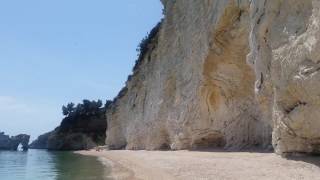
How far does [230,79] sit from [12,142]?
90353 millimetres

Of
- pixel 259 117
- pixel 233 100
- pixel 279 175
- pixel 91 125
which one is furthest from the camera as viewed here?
pixel 91 125

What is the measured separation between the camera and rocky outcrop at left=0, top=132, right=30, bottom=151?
335ft

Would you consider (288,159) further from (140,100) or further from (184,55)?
(140,100)

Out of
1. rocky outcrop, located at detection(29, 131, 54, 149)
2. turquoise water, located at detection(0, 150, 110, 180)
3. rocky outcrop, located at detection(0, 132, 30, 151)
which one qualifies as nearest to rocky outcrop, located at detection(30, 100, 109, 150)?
rocky outcrop, located at detection(0, 132, 30, 151)

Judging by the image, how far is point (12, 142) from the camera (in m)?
103

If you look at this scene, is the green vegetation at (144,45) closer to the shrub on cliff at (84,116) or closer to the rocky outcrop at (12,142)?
the shrub on cliff at (84,116)

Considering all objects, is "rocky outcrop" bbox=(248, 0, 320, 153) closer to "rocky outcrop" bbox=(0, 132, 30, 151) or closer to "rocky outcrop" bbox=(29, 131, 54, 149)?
"rocky outcrop" bbox=(0, 132, 30, 151)

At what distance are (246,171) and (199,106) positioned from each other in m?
13.2

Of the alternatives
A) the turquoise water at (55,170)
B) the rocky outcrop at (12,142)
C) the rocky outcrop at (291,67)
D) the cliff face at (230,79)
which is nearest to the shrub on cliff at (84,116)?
the rocky outcrop at (12,142)

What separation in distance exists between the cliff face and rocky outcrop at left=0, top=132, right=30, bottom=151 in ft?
210

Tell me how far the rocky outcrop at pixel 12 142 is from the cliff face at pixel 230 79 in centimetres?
6393

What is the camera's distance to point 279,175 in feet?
33.5

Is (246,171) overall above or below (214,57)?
below

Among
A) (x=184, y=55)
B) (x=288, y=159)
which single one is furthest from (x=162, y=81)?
(x=288, y=159)
